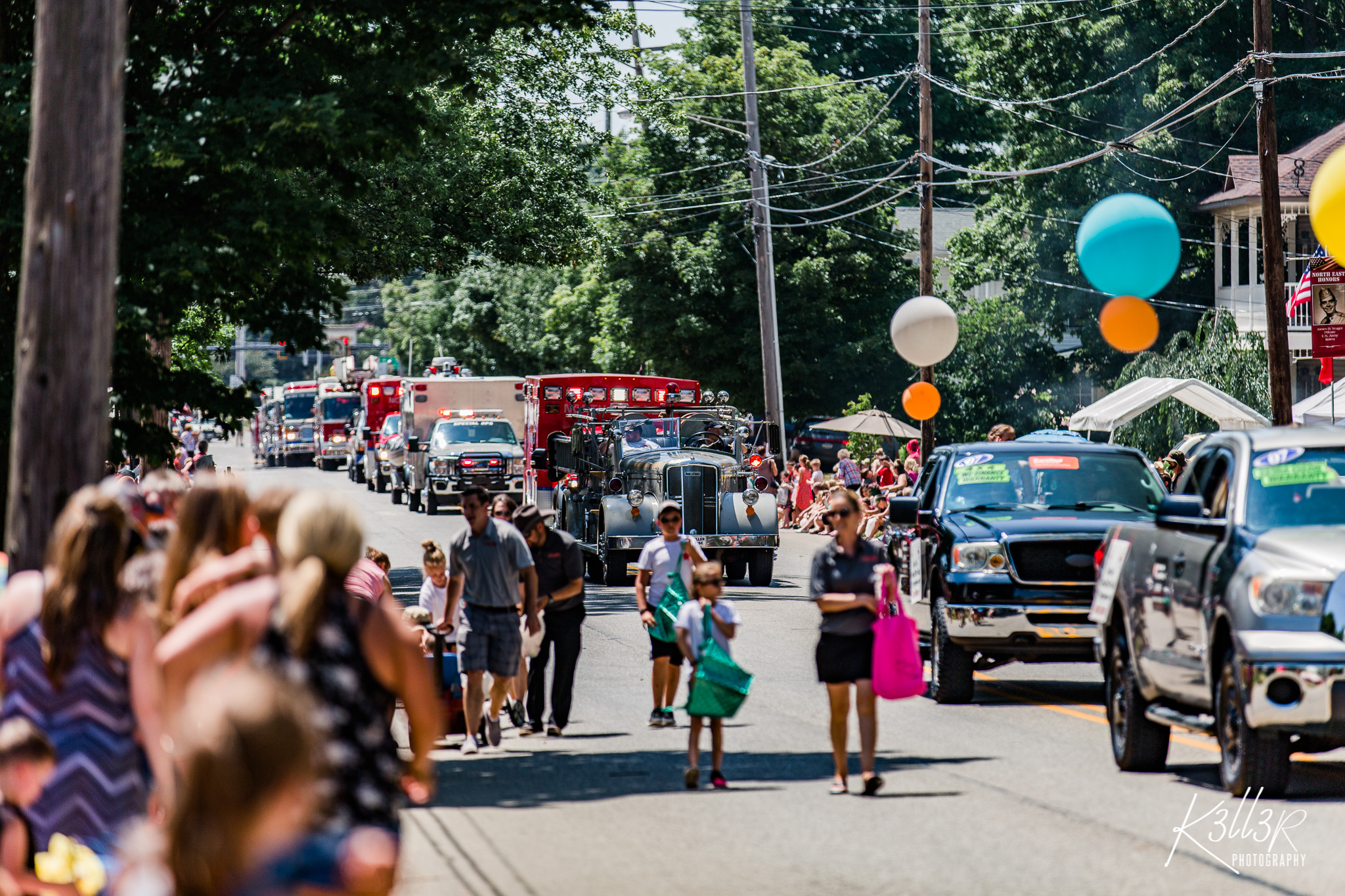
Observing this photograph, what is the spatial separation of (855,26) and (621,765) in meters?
58.6

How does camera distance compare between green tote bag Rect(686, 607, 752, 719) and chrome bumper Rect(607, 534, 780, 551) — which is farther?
chrome bumper Rect(607, 534, 780, 551)

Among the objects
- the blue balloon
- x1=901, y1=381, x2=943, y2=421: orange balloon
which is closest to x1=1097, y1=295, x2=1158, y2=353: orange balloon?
the blue balloon

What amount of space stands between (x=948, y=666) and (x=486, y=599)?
379 centimetres

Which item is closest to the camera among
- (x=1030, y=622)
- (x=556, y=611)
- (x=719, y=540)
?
(x=556, y=611)

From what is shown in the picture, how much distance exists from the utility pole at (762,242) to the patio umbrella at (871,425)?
1526 mm

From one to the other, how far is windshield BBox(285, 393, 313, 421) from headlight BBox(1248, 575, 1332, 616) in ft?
202

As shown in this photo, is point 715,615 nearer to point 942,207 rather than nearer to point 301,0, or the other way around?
point 301,0

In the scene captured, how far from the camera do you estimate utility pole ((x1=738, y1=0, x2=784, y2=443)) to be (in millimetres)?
37062

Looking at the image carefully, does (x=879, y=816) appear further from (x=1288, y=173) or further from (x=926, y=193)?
(x=1288, y=173)

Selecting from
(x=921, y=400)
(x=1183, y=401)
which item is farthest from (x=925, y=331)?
(x=1183, y=401)

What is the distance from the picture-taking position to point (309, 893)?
384 centimetres

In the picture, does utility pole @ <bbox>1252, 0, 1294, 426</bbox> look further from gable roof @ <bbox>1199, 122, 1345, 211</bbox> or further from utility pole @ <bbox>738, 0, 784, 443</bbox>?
gable roof @ <bbox>1199, 122, 1345, 211</bbox>

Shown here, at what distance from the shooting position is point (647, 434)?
24.9 m

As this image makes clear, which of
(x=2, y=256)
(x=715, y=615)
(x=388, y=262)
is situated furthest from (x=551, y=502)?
(x=715, y=615)
